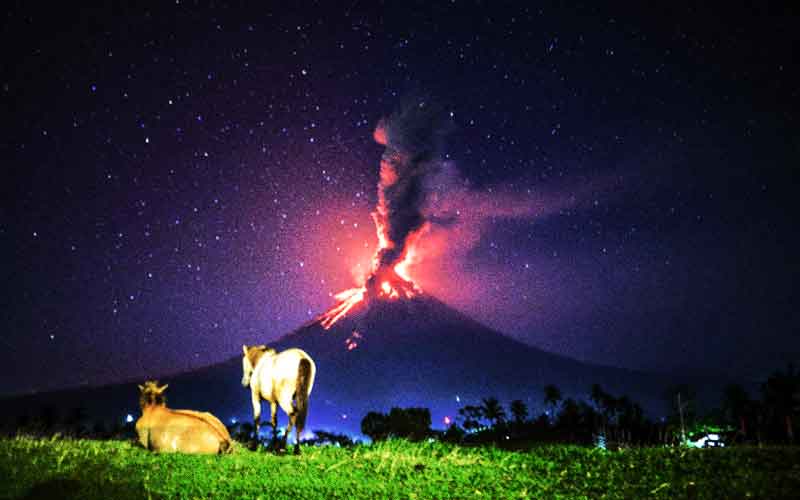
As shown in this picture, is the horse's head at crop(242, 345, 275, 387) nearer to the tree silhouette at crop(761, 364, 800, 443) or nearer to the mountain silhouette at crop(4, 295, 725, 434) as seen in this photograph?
the tree silhouette at crop(761, 364, 800, 443)

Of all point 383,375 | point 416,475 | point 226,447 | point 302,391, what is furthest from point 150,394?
point 383,375

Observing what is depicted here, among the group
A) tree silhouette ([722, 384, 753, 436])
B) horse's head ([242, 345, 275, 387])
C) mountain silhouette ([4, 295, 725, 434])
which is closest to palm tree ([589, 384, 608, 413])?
tree silhouette ([722, 384, 753, 436])

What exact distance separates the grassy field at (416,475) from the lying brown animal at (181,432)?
0.53 m

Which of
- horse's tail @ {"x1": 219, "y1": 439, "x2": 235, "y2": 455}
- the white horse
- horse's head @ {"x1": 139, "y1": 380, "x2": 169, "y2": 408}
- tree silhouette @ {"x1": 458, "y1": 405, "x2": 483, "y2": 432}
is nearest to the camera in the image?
horse's tail @ {"x1": 219, "y1": 439, "x2": 235, "y2": 455}

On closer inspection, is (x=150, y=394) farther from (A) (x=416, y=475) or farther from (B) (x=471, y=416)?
(B) (x=471, y=416)

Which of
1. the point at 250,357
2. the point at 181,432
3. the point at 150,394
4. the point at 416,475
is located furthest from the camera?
the point at 250,357

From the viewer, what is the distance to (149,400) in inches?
456

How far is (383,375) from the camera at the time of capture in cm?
16200

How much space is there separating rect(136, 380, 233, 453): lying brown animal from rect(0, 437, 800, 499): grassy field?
0.53m

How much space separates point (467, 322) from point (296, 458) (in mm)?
191631

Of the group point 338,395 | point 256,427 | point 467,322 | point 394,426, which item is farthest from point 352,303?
point 256,427

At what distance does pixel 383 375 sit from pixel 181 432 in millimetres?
156125

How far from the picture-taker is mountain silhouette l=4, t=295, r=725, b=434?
15125cm

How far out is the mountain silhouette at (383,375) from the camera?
151250 mm
